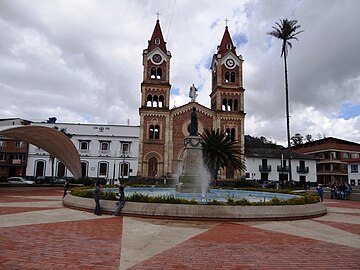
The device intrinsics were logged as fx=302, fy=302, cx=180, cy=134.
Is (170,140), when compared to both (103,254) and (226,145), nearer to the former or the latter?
(226,145)

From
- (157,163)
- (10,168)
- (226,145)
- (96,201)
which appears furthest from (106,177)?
(96,201)

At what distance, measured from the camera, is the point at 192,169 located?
61.5ft

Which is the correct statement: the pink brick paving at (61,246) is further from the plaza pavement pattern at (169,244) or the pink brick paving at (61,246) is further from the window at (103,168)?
the window at (103,168)

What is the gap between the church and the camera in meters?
46.2

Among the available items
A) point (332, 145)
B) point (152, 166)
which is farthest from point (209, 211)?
point (332, 145)

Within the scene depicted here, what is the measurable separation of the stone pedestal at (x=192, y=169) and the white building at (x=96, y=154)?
3434cm

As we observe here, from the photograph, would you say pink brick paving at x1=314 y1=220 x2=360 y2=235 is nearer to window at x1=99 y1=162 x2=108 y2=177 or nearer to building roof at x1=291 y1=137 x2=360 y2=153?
window at x1=99 y1=162 x2=108 y2=177

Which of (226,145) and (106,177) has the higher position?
(226,145)

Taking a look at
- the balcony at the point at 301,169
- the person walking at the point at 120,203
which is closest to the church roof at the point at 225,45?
the balcony at the point at 301,169

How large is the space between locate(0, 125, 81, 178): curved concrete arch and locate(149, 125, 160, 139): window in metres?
13.9

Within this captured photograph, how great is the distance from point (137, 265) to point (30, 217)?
7016mm

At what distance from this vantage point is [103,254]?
6719 mm

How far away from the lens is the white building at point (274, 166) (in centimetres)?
5450

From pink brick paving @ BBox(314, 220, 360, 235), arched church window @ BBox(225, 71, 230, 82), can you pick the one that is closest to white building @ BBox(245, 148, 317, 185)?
arched church window @ BBox(225, 71, 230, 82)
